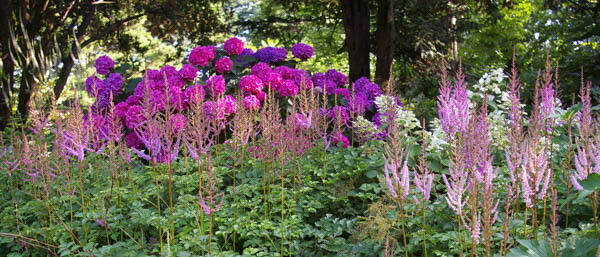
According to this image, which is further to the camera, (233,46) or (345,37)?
(345,37)

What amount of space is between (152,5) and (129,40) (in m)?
1.27

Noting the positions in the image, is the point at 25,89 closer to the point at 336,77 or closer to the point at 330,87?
the point at 336,77

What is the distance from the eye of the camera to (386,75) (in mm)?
8008

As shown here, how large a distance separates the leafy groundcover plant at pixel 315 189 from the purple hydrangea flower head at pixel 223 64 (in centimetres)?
104

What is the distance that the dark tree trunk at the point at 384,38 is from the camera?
7.91 metres

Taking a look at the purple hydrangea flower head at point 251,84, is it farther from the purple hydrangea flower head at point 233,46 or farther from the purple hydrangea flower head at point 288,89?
the purple hydrangea flower head at point 233,46

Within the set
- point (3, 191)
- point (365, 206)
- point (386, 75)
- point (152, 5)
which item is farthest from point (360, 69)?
point (152, 5)

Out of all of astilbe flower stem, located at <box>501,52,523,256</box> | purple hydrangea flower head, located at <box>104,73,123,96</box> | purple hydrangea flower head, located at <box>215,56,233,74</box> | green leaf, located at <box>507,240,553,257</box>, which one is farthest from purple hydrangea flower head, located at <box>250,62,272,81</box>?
green leaf, located at <box>507,240,553,257</box>

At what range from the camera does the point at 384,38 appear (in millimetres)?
8008

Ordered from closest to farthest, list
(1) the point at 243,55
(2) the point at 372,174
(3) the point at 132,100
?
(2) the point at 372,174 → (3) the point at 132,100 → (1) the point at 243,55

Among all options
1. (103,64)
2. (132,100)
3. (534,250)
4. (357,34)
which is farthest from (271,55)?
(534,250)

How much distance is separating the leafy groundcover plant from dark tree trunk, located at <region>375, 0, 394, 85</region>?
13.0 feet

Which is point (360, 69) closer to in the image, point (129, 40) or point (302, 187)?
point (302, 187)

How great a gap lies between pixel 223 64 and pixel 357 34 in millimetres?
2996
